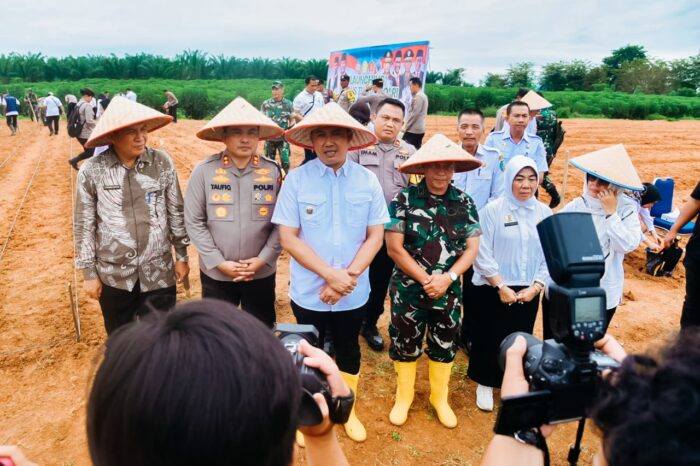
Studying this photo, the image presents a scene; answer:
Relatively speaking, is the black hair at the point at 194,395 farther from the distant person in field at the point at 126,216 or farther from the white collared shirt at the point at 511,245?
the white collared shirt at the point at 511,245

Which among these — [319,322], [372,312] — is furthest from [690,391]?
A: [372,312]

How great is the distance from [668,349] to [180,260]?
8.71ft

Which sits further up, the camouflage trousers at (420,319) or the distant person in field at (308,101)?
the distant person in field at (308,101)

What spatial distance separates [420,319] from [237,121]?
161 centimetres

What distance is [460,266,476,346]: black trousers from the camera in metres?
3.30

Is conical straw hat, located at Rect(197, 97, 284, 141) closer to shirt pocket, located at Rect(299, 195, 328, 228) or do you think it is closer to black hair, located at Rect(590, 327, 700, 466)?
shirt pocket, located at Rect(299, 195, 328, 228)

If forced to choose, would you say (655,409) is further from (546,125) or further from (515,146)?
(546,125)

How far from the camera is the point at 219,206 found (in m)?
2.67

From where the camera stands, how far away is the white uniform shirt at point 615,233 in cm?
276

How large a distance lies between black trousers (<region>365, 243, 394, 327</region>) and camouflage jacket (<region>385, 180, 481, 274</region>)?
3.25ft

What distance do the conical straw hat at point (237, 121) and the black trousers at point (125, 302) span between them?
101 cm

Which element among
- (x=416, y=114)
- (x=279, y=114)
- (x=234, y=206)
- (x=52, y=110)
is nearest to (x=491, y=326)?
(x=234, y=206)

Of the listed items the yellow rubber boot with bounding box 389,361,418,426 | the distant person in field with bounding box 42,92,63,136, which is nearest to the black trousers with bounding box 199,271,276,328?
the yellow rubber boot with bounding box 389,361,418,426

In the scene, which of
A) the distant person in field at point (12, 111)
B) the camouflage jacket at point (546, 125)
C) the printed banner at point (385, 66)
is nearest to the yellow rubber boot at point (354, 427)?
the camouflage jacket at point (546, 125)
